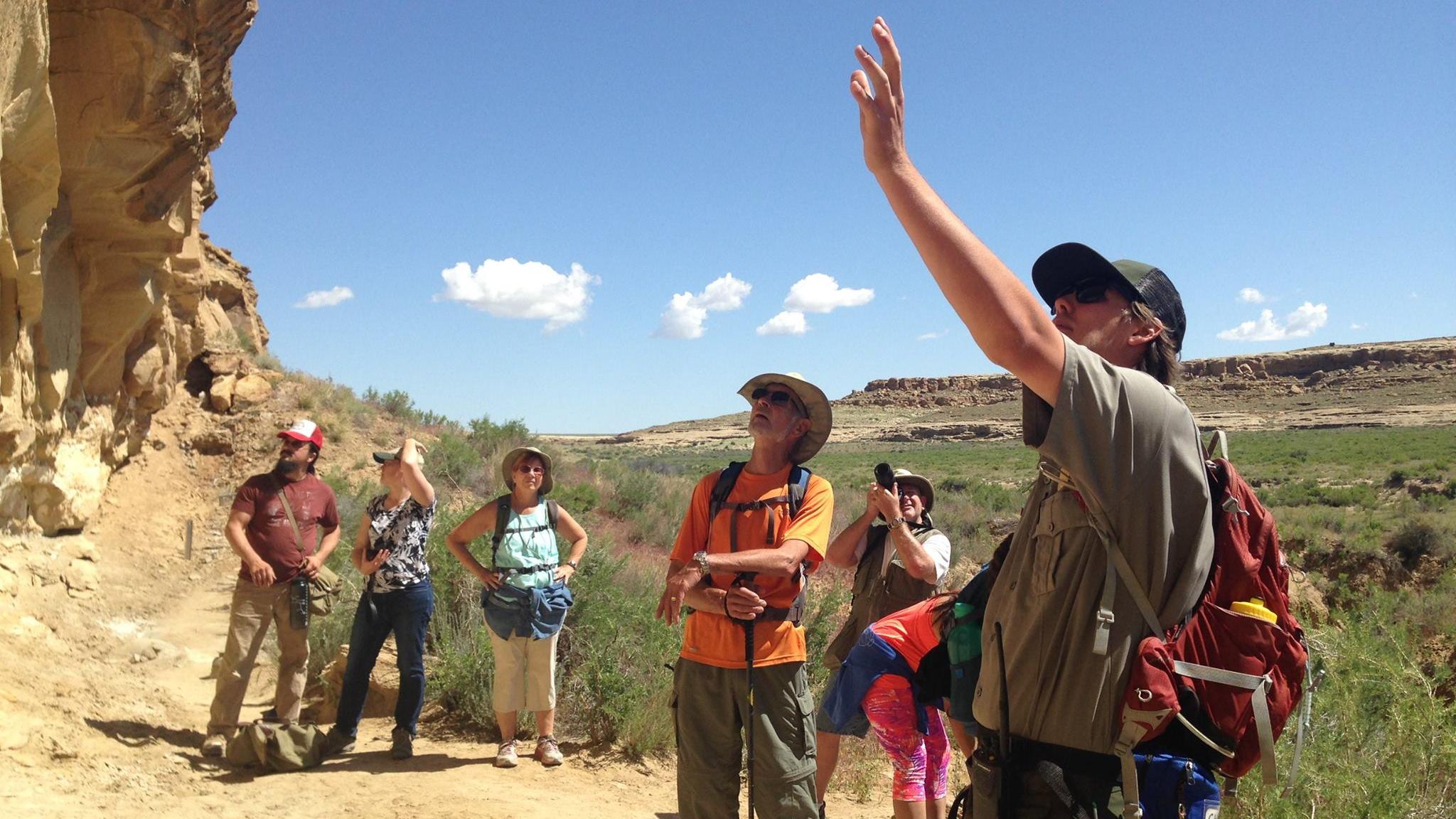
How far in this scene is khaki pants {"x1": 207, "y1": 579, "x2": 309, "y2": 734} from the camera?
5.52 meters

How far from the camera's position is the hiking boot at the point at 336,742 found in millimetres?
5609

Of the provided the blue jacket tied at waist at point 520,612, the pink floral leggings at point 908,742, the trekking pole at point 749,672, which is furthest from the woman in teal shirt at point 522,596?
the pink floral leggings at point 908,742

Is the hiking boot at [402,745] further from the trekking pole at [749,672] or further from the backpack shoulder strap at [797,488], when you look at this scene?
the backpack shoulder strap at [797,488]

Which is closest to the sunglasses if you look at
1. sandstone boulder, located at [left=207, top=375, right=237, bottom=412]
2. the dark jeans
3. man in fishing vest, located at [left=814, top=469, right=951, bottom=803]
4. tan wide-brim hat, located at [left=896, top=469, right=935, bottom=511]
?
man in fishing vest, located at [left=814, top=469, right=951, bottom=803]

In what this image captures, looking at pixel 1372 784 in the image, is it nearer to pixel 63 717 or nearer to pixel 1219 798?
pixel 1219 798

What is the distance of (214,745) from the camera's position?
18.1 feet

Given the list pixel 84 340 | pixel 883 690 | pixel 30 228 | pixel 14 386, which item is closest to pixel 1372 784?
pixel 883 690

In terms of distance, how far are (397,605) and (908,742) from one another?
347 cm

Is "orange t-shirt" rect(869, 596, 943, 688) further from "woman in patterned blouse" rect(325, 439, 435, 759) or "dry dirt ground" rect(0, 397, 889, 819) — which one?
"woman in patterned blouse" rect(325, 439, 435, 759)

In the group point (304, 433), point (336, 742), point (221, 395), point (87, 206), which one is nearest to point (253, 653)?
point (336, 742)

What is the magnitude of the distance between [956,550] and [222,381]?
469 inches

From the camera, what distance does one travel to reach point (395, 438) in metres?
17.3

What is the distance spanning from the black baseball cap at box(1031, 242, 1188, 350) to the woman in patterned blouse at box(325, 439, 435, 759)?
4618 millimetres

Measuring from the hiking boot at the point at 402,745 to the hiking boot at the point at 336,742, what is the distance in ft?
0.94
